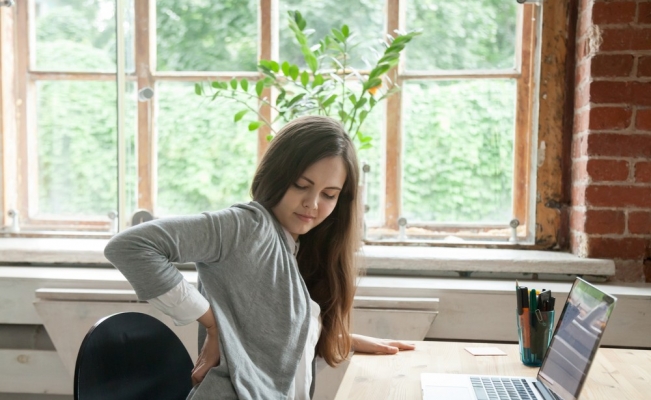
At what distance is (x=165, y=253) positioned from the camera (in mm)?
1462

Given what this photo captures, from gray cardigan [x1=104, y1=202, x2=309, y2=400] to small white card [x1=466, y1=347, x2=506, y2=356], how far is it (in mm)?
494

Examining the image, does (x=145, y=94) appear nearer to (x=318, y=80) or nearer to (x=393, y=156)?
(x=318, y=80)

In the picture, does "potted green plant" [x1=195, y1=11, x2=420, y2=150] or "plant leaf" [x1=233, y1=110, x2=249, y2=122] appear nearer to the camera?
"potted green plant" [x1=195, y1=11, x2=420, y2=150]

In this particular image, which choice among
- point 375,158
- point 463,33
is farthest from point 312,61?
point 463,33

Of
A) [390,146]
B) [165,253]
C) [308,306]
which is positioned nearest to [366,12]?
[390,146]

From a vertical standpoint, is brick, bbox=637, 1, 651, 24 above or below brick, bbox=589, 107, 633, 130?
above

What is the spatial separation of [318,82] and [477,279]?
0.93 m

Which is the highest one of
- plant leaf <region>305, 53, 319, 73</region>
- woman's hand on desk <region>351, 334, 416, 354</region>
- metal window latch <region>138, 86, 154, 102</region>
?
plant leaf <region>305, 53, 319, 73</region>

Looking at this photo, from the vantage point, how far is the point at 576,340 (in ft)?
4.70

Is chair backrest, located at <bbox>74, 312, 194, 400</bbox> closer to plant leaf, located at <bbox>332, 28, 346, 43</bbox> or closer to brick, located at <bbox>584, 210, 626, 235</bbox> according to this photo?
plant leaf, located at <bbox>332, 28, 346, 43</bbox>

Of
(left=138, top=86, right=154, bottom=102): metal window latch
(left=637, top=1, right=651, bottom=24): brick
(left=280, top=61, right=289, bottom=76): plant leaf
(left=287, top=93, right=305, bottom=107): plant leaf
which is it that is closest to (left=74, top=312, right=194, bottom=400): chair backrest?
(left=287, top=93, right=305, bottom=107): plant leaf

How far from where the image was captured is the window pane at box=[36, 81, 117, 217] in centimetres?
288

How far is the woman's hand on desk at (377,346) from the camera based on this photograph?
187 centimetres

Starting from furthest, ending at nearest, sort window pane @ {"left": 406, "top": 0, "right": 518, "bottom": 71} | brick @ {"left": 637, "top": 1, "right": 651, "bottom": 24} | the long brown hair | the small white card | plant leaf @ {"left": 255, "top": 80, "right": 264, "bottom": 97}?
window pane @ {"left": 406, "top": 0, "right": 518, "bottom": 71}
plant leaf @ {"left": 255, "top": 80, "right": 264, "bottom": 97}
brick @ {"left": 637, "top": 1, "right": 651, "bottom": 24}
the small white card
the long brown hair
